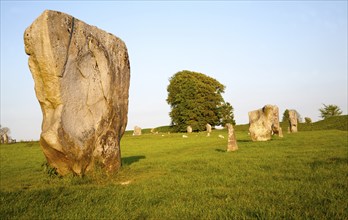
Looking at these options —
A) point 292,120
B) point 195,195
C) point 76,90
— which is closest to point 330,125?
point 292,120

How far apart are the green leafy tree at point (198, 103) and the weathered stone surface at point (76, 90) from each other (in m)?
49.9

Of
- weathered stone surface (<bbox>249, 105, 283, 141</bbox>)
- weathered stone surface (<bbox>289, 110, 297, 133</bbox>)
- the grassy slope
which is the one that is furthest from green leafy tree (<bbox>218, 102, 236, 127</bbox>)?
weathered stone surface (<bbox>249, 105, 283, 141</bbox>)

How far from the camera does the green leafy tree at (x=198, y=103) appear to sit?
204 feet

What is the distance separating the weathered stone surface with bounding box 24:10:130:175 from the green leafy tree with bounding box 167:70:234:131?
49881 millimetres

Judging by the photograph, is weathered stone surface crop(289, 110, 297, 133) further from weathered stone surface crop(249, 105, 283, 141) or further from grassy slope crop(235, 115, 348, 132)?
weathered stone surface crop(249, 105, 283, 141)

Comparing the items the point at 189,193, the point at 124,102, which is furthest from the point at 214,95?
the point at 189,193

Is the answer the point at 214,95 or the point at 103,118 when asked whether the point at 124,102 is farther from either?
the point at 214,95

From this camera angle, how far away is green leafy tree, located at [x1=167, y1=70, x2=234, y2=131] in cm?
6228

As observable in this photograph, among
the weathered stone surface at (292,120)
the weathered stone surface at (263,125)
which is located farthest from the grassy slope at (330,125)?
the weathered stone surface at (263,125)

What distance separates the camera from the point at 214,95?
66375mm

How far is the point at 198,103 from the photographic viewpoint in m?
63.0

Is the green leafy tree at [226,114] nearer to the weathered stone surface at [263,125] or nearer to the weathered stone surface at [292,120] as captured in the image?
the weathered stone surface at [292,120]

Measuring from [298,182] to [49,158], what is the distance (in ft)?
26.8

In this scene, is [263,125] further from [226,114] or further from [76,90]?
[226,114]
